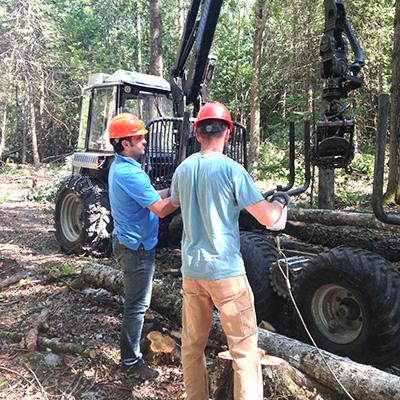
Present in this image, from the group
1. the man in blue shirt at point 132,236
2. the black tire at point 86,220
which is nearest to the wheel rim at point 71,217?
the black tire at point 86,220

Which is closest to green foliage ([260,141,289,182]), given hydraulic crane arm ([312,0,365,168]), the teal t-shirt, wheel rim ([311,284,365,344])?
hydraulic crane arm ([312,0,365,168])

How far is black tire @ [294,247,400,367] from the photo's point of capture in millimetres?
3973

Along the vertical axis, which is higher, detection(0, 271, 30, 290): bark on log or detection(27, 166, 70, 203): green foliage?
detection(27, 166, 70, 203): green foliage

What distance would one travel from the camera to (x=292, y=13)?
15117mm

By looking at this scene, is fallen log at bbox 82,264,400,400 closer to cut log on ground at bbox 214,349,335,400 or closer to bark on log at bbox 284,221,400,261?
cut log on ground at bbox 214,349,335,400

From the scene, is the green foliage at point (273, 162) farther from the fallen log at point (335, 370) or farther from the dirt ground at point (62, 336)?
the fallen log at point (335, 370)

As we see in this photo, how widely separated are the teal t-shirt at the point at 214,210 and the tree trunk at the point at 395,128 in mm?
6867

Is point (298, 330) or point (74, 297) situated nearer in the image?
point (298, 330)

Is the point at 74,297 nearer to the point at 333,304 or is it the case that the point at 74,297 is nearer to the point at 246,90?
the point at 333,304

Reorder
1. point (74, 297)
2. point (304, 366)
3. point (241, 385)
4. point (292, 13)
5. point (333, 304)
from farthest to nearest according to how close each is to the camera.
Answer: point (292, 13) → point (74, 297) → point (333, 304) → point (304, 366) → point (241, 385)

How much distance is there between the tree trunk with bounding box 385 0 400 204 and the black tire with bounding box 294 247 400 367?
5275mm

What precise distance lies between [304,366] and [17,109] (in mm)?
27349

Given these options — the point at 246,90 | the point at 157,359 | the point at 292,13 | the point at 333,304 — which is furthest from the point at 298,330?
the point at 246,90

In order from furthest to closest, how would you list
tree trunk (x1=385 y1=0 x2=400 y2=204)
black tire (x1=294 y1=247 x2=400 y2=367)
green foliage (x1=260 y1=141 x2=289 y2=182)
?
1. green foliage (x1=260 y1=141 x2=289 y2=182)
2. tree trunk (x1=385 y1=0 x2=400 y2=204)
3. black tire (x1=294 y1=247 x2=400 y2=367)
